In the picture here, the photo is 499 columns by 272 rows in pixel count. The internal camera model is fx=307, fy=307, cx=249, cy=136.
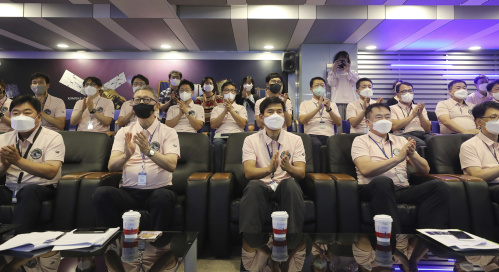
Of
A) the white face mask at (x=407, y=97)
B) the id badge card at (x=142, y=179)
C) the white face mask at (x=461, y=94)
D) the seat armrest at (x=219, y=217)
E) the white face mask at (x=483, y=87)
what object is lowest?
the seat armrest at (x=219, y=217)

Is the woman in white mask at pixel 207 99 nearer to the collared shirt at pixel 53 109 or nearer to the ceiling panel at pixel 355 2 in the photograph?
the collared shirt at pixel 53 109

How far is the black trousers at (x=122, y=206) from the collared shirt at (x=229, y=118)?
2.00 meters

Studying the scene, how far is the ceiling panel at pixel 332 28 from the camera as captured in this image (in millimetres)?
5906

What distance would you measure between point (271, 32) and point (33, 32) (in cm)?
502

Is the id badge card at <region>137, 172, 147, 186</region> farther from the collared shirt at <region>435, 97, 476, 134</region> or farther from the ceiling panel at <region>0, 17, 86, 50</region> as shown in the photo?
the ceiling panel at <region>0, 17, 86, 50</region>

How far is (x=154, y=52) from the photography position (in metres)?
7.88

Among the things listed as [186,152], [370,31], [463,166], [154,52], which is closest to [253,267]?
[186,152]

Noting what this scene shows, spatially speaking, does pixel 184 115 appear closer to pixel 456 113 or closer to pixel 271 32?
pixel 271 32

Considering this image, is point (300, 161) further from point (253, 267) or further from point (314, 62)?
point (314, 62)

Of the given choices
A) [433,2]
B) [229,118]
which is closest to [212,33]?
[229,118]

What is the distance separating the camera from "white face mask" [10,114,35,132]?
2.53 meters

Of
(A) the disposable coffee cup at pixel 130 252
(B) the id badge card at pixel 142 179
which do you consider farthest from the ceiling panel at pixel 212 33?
(A) the disposable coffee cup at pixel 130 252

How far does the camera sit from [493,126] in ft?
9.52

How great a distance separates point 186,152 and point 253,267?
6.20 feet
